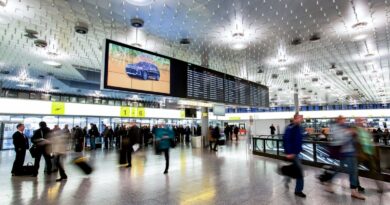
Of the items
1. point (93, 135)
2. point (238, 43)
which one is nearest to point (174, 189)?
point (238, 43)

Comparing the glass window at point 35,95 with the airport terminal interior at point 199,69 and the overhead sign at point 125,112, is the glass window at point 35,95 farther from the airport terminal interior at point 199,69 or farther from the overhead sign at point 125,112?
the airport terminal interior at point 199,69

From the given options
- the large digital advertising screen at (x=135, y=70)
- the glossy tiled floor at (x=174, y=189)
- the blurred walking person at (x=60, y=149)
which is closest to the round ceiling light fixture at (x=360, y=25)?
the glossy tiled floor at (x=174, y=189)

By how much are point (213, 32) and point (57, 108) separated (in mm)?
12181

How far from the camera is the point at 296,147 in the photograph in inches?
173

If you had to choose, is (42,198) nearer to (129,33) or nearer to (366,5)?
(129,33)

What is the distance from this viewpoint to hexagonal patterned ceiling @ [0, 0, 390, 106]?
5488mm

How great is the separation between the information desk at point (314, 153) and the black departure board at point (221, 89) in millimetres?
1902

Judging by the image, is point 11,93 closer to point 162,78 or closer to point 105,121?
point 105,121

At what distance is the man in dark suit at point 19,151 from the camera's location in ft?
22.6

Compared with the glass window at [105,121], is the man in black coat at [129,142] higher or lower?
lower

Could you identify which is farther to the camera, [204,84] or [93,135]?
[93,135]

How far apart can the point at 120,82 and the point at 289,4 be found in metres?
4.40

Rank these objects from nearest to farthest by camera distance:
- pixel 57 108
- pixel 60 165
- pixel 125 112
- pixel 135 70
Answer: pixel 135 70, pixel 60 165, pixel 57 108, pixel 125 112

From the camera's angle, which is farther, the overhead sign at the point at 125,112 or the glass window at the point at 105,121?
the glass window at the point at 105,121
